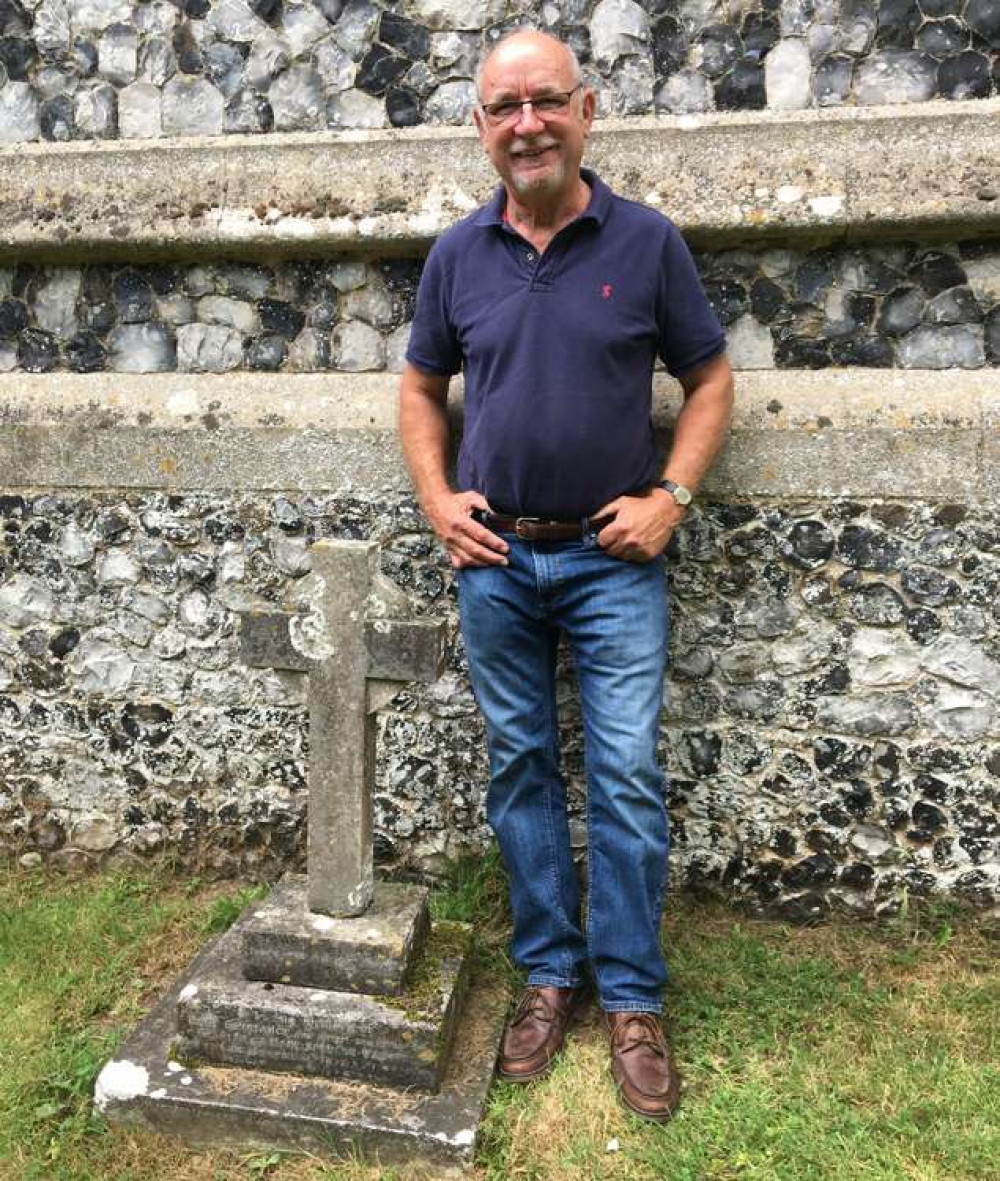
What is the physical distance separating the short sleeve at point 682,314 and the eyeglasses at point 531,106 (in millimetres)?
404

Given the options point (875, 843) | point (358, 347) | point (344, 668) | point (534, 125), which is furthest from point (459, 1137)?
point (534, 125)

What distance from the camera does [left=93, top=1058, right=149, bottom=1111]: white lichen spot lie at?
2.70m

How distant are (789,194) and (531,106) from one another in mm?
918

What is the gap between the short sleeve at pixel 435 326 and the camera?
113 inches

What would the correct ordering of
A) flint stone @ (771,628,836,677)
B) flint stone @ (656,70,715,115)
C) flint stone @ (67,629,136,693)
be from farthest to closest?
flint stone @ (67,629,136,693) < flint stone @ (771,628,836,677) < flint stone @ (656,70,715,115)

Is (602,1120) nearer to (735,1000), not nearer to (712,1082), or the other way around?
(712,1082)

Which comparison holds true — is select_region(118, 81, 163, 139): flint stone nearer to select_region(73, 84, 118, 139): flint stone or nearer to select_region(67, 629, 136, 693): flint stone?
select_region(73, 84, 118, 139): flint stone

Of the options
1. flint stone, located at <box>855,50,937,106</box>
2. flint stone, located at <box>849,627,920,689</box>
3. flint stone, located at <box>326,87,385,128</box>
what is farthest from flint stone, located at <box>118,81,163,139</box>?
flint stone, located at <box>849,627,920,689</box>

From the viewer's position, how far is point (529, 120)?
2.56 meters

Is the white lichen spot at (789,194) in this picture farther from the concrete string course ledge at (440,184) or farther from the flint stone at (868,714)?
the flint stone at (868,714)

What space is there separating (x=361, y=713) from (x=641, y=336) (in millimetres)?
1188

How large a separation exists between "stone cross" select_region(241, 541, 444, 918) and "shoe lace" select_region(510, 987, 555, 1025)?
0.52m

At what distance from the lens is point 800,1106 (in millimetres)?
2699

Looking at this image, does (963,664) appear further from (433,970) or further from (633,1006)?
(433,970)
